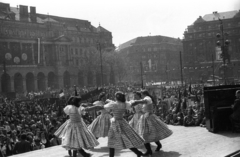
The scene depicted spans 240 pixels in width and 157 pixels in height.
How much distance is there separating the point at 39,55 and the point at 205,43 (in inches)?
1808

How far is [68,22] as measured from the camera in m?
83.6

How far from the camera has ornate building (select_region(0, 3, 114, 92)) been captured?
202ft

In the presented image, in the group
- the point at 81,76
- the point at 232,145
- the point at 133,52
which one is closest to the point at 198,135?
the point at 232,145

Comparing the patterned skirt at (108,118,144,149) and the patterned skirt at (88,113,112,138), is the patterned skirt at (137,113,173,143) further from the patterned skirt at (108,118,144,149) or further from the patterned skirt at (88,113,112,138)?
the patterned skirt at (88,113,112,138)

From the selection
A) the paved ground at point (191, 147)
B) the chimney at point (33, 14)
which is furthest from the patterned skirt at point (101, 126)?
the chimney at point (33, 14)

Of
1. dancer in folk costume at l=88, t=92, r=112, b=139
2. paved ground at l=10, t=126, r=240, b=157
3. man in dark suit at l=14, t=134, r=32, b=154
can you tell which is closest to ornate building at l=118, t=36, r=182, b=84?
paved ground at l=10, t=126, r=240, b=157

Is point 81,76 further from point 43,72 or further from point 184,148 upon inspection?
point 184,148

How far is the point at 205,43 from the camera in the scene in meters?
88.2

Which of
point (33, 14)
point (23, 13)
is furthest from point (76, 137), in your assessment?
point (33, 14)

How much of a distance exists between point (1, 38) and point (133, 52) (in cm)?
5376

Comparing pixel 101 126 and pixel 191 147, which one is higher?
pixel 101 126

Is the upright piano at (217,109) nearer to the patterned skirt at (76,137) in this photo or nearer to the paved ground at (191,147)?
the paved ground at (191,147)

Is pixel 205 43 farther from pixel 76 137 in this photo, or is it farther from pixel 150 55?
pixel 76 137

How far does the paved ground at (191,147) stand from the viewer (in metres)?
8.67
